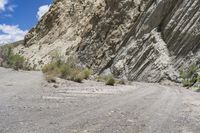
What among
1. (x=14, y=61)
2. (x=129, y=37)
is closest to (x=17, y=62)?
(x=14, y=61)

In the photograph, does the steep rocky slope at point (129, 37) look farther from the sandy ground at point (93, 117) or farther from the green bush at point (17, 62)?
the sandy ground at point (93, 117)

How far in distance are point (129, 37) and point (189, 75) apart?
14.1 meters

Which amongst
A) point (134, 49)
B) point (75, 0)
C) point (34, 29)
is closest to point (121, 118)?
point (134, 49)

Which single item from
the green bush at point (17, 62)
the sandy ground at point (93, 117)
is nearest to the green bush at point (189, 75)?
the sandy ground at point (93, 117)

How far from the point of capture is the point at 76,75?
28.7 meters

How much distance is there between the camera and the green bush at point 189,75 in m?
30.1

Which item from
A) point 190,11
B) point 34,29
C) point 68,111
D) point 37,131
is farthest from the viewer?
point 34,29

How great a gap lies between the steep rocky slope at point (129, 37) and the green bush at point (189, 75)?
0.87m

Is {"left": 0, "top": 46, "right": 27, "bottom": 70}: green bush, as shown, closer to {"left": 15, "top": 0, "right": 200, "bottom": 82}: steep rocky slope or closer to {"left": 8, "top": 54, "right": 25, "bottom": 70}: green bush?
{"left": 8, "top": 54, "right": 25, "bottom": 70}: green bush

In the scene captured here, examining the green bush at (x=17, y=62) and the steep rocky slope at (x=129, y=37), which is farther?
the green bush at (x=17, y=62)

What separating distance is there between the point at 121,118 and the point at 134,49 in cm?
3017

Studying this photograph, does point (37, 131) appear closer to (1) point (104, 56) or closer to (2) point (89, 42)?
(1) point (104, 56)

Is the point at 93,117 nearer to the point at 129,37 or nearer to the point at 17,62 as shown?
the point at 129,37

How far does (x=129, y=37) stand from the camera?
44.0 meters
